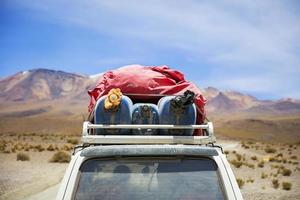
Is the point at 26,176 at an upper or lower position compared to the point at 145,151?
lower

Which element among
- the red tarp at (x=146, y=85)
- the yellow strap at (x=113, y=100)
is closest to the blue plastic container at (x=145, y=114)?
the yellow strap at (x=113, y=100)

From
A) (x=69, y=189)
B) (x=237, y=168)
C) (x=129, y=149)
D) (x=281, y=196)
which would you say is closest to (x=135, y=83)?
(x=129, y=149)

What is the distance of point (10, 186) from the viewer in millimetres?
17359

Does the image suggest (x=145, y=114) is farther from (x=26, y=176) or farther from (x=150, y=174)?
(x=26, y=176)

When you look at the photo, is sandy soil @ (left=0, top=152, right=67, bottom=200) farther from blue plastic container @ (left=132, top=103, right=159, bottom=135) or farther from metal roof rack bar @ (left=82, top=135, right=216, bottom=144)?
metal roof rack bar @ (left=82, top=135, right=216, bottom=144)

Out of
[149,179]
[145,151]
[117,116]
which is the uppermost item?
[117,116]

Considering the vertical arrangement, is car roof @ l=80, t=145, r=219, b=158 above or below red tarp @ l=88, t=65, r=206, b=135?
below

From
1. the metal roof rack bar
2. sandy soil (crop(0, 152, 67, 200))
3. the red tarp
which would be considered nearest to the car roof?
the metal roof rack bar

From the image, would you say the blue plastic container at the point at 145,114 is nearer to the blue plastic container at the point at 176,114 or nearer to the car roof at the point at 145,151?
the blue plastic container at the point at 176,114

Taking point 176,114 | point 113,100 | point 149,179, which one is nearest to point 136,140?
point 149,179

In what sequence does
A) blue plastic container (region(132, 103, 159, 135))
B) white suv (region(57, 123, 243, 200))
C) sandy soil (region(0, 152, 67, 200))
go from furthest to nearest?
1. sandy soil (region(0, 152, 67, 200))
2. blue plastic container (region(132, 103, 159, 135))
3. white suv (region(57, 123, 243, 200))

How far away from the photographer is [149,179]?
354 centimetres

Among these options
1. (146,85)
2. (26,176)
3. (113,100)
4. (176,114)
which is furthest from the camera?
(26,176)

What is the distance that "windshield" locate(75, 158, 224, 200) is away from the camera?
3.45 meters
